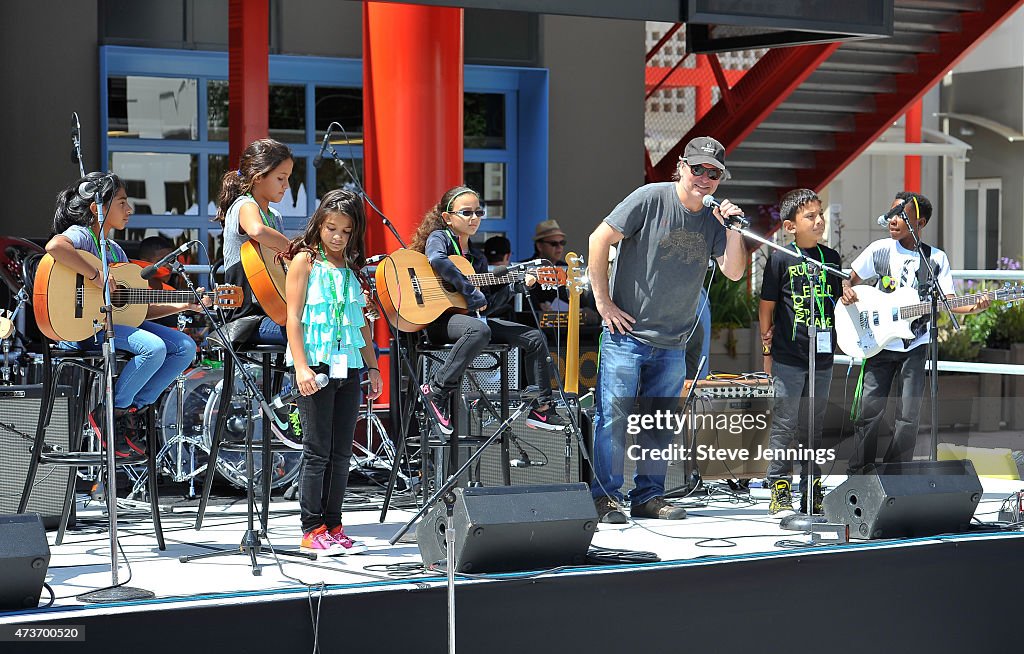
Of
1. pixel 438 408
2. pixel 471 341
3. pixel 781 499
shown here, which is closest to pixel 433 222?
pixel 471 341

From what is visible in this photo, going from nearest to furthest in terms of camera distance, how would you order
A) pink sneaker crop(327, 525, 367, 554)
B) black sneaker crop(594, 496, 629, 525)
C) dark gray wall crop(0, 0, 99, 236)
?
pink sneaker crop(327, 525, 367, 554) → black sneaker crop(594, 496, 629, 525) → dark gray wall crop(0, 0, 99, 236)

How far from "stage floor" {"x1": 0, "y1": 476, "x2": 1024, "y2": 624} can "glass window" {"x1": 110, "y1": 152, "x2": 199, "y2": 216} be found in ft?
18.8

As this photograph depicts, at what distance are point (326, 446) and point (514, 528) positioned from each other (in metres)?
1.11

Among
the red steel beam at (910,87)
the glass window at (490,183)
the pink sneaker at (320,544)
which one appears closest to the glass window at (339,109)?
the glass window at (490,183)

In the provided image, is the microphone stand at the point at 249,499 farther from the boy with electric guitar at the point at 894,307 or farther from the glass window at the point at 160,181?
the glass window at the point at 160,181

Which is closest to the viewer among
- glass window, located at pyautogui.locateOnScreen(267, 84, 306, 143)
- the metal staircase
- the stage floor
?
the stage floor

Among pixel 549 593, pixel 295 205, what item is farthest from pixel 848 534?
pixel 295 205

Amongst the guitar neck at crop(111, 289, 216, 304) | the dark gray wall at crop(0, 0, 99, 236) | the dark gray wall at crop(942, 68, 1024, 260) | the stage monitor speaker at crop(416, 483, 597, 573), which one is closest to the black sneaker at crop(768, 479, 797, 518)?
the stage monitor speaker at crop(416, 483, 597, 573)

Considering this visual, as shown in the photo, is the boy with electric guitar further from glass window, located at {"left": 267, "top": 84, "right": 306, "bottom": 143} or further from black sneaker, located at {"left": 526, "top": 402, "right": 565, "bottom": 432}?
glass window, located at {"left": 267, "top": 84, "right": 306, "bottom": 143}

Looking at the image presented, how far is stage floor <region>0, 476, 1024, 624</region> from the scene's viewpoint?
17.5 feet

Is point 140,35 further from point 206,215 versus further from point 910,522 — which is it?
point 910,522

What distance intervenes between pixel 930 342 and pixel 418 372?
8.92 ft

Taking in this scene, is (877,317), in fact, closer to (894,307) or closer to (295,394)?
(894,307)

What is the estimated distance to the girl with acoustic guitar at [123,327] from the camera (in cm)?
642
